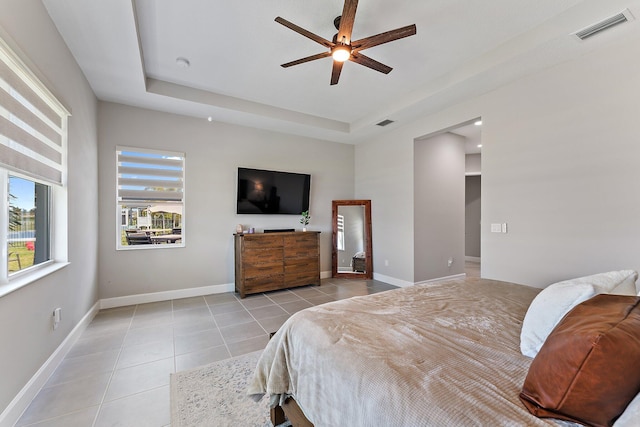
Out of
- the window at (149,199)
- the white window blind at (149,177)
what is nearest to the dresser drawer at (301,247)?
the window at (149,199)

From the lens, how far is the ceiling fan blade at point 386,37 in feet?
7.10

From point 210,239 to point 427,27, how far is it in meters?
4.05

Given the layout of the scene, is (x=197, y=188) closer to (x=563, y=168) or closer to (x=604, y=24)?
(x=563, y=168)

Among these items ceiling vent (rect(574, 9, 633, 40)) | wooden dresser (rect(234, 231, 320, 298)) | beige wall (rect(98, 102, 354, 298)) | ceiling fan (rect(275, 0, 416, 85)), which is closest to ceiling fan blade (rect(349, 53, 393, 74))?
ceiling fan (rect(275, 0, 416, 85))

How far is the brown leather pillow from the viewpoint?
0.72 meters

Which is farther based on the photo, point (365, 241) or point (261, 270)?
point (365, 241)

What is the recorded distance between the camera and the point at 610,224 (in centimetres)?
255

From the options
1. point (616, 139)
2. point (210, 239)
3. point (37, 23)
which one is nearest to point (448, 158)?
point (616, 139)

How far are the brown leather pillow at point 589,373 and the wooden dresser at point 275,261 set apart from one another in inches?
150

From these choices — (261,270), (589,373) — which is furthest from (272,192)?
(589,373)

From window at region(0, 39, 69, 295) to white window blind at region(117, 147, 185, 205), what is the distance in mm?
1362

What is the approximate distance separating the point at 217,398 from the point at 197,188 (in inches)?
126

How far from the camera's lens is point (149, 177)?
13.1ft

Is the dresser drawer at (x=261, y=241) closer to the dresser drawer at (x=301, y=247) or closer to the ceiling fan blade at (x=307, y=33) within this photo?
the dresser drawer at (x=301, y=247)
